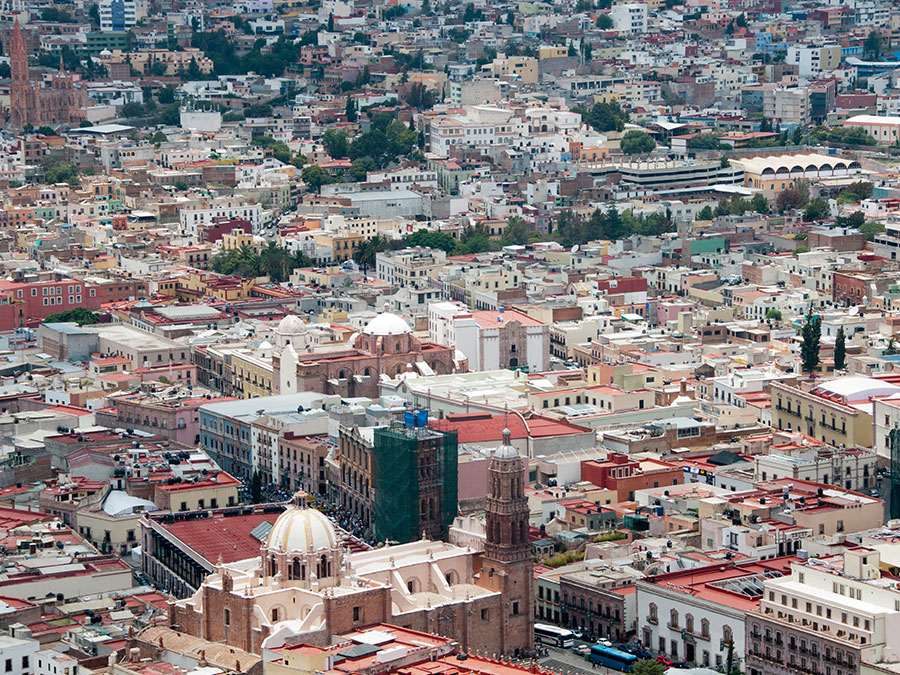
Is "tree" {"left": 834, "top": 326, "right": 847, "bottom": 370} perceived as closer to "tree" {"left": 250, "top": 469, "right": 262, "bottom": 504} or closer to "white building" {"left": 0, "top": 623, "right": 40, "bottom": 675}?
"tree" {"left": 250, "top": 469, "right": 262, "bottom": 504}

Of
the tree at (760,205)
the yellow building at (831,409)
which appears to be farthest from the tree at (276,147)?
the yellow building at (831,409)

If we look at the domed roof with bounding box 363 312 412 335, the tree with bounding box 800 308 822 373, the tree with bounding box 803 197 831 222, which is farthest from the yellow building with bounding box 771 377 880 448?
the tree with bounding box 803 197 831 222

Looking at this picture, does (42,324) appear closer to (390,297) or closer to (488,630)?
(390,297)

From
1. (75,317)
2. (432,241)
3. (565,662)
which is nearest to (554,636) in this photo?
(565,662)

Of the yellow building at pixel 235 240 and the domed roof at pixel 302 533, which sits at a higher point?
the domed roof at pixel 302 533

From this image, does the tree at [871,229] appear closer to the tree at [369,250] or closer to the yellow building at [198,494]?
the tree at [369,250]

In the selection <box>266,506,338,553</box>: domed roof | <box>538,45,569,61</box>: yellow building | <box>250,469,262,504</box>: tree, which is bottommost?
<box>250,469,262,504</box>: tree
